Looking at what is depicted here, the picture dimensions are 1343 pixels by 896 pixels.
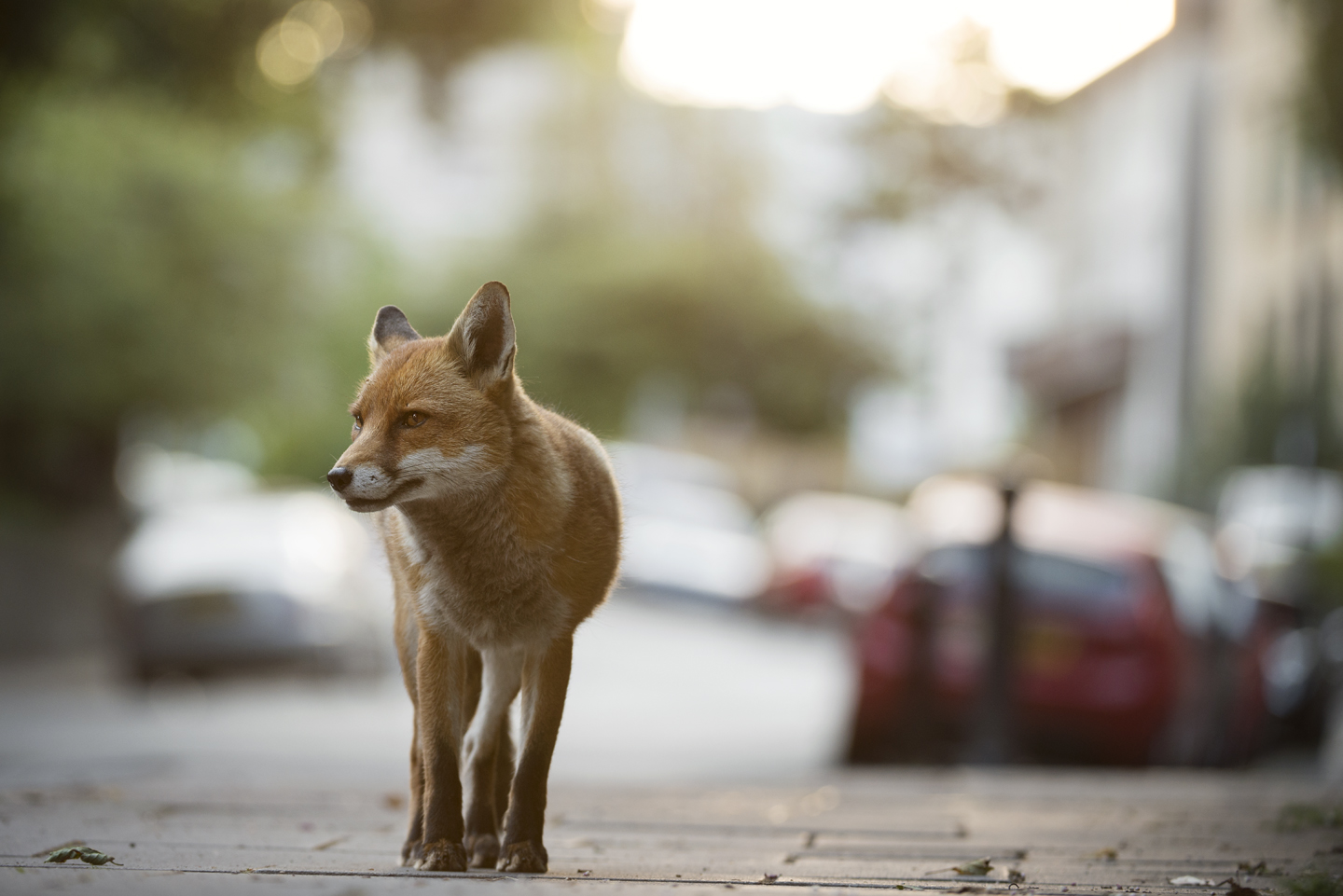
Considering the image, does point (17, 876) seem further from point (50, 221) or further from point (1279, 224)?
point (1279, 224)

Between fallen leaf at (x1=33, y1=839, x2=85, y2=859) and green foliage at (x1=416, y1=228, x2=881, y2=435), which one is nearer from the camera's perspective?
fallen leaf at (x1=33, y1=839, x2=85, y2=859)

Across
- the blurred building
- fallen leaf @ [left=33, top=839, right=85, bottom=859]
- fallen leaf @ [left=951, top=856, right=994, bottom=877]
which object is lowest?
fallen leaf @ [left=33, top=839, right=85, bottom=859]

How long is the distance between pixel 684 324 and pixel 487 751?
47.6 metres

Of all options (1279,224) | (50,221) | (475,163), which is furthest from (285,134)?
(475,163)

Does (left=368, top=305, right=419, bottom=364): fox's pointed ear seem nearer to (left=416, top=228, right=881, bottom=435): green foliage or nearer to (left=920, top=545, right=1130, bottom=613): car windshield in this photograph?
(left=920, top=545, right=1130, bottom=613): car windshield

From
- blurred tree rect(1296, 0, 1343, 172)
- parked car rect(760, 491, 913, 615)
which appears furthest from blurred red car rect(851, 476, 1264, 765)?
parked car rect(760, 491, 913, 615)

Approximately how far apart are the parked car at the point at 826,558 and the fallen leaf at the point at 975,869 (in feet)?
66.7

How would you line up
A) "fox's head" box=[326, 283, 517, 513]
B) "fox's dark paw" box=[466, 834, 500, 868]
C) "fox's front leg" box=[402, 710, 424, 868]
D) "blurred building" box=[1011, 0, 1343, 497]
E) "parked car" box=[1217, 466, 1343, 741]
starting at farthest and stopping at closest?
"blurred building" box=[1011, 0, 1343, 497], "parked car" box=[1217, 466, 1343, 741], "fox's dark paw" box=[466, 834, 500, 868], "fox's front leg" box=[402, 710, 424, 868], "fox's head" box=[326, 283, 517, 513]

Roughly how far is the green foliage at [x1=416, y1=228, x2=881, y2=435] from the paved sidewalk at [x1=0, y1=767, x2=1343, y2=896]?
142 ft

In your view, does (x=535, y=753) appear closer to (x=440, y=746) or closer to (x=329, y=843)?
(x=440, y=746)

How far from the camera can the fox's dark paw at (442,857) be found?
153 inches

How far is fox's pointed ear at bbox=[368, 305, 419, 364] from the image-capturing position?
13.2ft

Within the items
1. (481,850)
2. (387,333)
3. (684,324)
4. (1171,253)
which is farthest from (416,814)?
(684,324)

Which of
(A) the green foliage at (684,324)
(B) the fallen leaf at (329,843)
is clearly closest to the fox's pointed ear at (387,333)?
(B) the fallen leaf at (329,843)
